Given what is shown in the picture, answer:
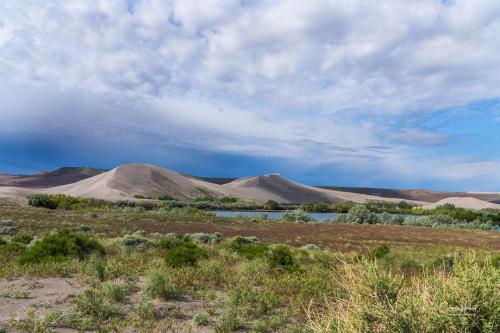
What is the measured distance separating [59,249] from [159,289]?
8100mm

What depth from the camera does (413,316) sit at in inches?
153

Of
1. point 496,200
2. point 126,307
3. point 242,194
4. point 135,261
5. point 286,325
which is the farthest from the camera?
point 496,200

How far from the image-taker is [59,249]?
1499 cm

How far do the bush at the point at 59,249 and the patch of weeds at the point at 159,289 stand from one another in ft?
20.4

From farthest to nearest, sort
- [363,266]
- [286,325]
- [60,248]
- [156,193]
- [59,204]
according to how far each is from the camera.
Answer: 1. [156,193]
2. [59,204]
3. [60,248]
4. [286,325]
5. [363,266]

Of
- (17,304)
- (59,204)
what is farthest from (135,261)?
(59,204)

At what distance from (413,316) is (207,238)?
2353 centimetres

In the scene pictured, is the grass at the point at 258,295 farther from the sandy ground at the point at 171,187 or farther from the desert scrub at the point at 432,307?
the sandy ground at the point at 171,187

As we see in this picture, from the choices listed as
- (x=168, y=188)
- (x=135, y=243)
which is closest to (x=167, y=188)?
(x=168, y=188)

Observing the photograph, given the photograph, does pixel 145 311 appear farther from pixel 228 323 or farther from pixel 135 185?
pixel 135 185

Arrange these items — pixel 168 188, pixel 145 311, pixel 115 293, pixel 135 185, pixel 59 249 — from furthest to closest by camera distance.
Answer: pixel 168 188, pixel 135 185, pixel 59 249, pixel 115 293, pixel 145 311

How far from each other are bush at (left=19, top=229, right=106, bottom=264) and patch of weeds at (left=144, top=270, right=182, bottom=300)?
6.20 metres

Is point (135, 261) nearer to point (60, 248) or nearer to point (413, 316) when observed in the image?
point (60, 248)

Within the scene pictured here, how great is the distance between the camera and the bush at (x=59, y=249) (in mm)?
13414
